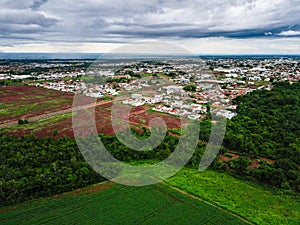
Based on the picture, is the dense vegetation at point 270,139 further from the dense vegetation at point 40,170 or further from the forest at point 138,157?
the dense vegetation at point 40,170

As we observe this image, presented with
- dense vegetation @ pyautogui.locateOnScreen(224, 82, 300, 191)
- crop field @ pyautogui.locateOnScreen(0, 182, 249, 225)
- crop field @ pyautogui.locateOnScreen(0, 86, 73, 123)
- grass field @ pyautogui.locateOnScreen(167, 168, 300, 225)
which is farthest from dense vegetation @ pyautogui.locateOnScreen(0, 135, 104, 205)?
crop field @ pyautogui.locateOnScreen(0, 86, 73, 123)

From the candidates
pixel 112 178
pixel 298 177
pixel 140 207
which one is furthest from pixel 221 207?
pixel 112 178

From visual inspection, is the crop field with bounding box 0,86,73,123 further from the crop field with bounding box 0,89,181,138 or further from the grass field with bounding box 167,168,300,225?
the grass field with bounding box 167,168,300,225

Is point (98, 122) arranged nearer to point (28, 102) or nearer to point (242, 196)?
point (28, 102)

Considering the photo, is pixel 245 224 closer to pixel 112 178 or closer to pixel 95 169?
pixel 112 178

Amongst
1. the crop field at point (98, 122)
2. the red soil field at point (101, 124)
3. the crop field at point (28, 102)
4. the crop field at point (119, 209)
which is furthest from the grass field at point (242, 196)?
the crop field at point (28, 102)

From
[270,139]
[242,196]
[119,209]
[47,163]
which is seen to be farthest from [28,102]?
[242,196]

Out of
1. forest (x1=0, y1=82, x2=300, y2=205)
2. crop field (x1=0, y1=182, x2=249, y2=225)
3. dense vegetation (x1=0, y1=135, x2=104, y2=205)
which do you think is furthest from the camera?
forest (x1=0, y1=82, x2=300, y2=205)
